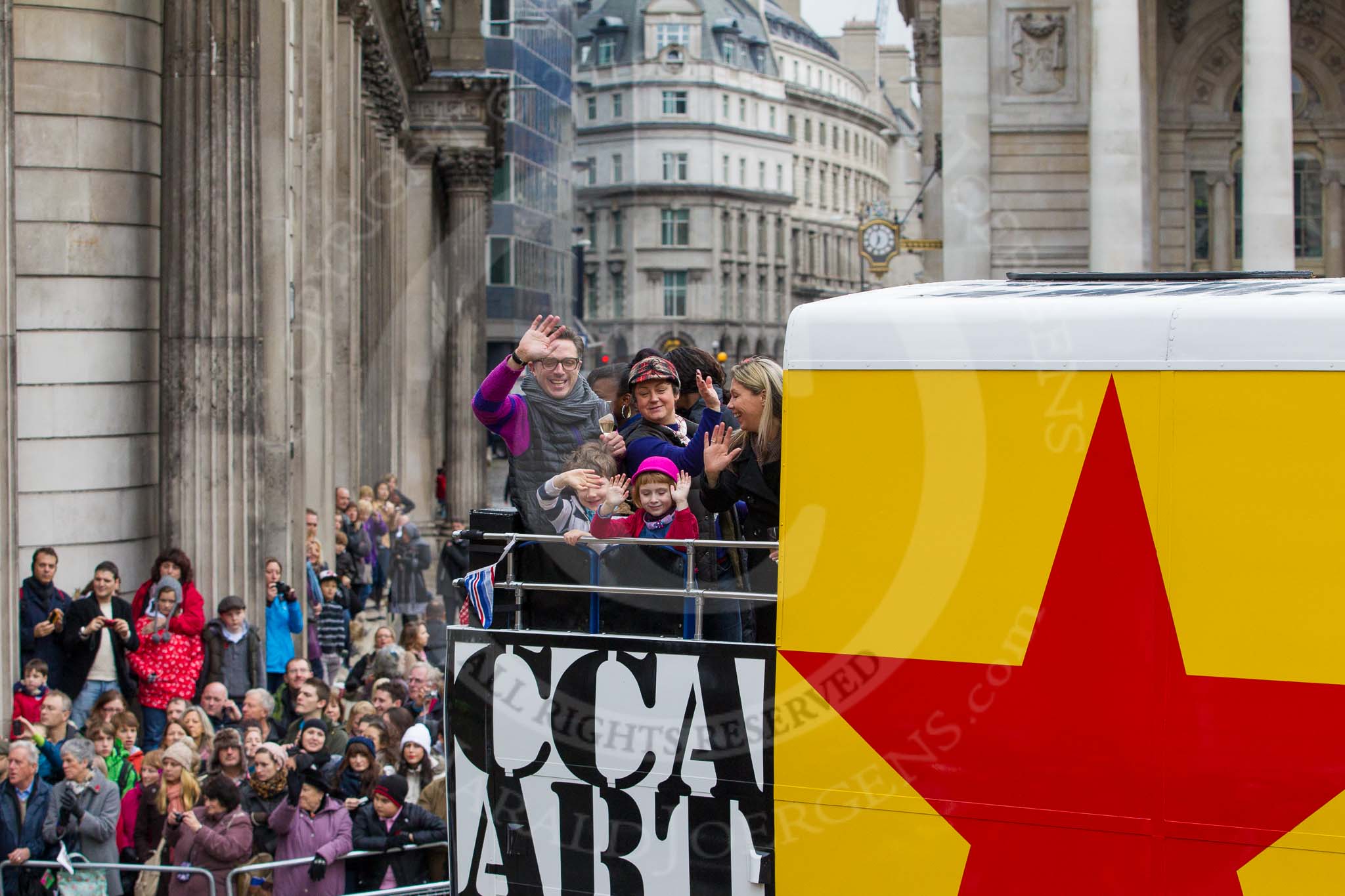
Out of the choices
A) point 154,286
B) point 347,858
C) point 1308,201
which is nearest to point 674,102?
point 1308,201

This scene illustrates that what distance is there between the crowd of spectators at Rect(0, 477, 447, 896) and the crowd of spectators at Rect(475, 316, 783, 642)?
108 inches

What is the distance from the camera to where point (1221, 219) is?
40.9 metres

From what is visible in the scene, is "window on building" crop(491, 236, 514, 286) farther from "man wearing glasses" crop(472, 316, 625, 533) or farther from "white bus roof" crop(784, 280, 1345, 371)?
"white bus roof" crop(784, 280, 1345, 371)

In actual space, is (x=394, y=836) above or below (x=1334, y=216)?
below

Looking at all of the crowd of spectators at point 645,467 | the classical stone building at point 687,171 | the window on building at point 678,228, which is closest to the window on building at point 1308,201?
the crowd of spectators at point 645,467

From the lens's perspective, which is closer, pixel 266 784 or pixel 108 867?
pixel 108 867

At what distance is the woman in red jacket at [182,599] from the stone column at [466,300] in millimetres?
30069

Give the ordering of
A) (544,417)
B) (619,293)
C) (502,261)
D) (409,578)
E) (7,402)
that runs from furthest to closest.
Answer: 1. (619,293)
2. (502,261)
3. (409,578)
4. (7,402)
5. (544,417)

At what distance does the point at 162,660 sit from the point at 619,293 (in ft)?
420

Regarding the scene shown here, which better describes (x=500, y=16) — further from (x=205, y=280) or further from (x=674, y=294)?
(x=674, y=294)

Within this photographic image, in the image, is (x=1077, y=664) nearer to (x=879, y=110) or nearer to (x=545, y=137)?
(x=545, y=137)

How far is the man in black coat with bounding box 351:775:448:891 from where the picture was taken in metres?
10.4

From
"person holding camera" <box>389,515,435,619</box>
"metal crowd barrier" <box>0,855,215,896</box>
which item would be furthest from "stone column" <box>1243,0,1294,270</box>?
"metal crowd barrier" <box>0,855,215,896</box>

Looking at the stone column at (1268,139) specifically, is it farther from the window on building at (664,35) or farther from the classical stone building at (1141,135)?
the window on building at (664,35)
